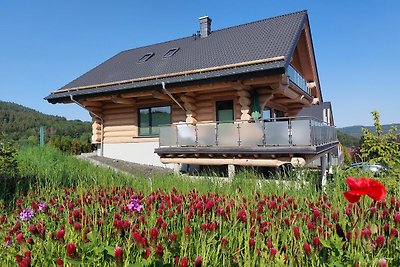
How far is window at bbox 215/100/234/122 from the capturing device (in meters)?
13.6

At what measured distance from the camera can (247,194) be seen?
4598mm

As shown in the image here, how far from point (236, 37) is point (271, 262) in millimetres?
15224

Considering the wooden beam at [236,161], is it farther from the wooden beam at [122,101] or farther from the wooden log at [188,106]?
the wooden beam at [122,101]

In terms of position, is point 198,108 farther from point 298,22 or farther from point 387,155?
point 387,155

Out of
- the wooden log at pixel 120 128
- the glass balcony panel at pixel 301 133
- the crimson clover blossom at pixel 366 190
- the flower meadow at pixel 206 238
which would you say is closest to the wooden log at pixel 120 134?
the wooden log at pixel 120 128

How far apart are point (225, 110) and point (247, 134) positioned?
3309 millimetres

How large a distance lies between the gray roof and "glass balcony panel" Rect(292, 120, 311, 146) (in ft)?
6.66

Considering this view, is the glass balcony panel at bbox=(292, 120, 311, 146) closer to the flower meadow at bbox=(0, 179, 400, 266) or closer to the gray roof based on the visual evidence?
the gray roof

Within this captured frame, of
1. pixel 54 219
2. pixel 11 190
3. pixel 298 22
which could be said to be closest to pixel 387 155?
pixel 54 219

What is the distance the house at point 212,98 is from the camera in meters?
10.4

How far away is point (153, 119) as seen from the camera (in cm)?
1550

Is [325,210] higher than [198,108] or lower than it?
lower

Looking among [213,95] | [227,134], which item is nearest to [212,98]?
[213,95]

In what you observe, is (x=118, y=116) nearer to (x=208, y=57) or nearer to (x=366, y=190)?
(x=208, y=57)
